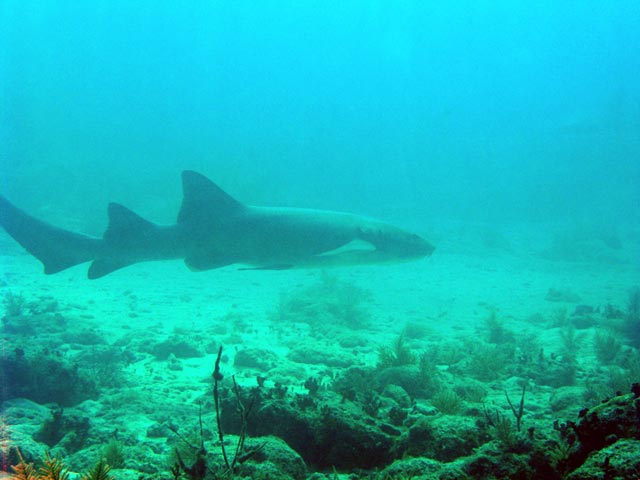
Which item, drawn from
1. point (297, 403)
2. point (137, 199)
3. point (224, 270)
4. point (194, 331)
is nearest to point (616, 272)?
point (224, 270)

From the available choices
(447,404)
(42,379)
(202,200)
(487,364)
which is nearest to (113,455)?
(42,379)

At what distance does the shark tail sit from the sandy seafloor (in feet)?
5.07

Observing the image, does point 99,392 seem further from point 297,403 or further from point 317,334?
point 317,334

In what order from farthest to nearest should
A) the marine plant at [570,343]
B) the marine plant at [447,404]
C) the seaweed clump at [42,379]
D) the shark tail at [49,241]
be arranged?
the marine plant at [570,343]
the shark tail at [49,241]
the seaweed clump at [42,379]
the marine plant at [447,404]

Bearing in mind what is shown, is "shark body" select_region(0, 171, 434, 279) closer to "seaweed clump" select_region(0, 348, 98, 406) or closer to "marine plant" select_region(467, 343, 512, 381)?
"seaweed clump" select_region(0, 348, 98, 406)

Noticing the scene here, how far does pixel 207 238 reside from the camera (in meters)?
5.84

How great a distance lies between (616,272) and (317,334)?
797 inches

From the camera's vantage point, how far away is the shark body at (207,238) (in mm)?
5805

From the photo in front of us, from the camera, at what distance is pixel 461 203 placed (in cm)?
5247

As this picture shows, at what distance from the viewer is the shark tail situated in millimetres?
5875

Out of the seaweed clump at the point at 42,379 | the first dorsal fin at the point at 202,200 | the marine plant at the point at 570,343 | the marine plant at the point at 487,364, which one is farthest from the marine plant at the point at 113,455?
the marine plant at the point at 570,343

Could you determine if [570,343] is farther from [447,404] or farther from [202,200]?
[202,200]

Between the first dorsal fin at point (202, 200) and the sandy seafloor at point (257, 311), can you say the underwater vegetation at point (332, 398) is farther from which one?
the first dorsal fin at point (202, 200)

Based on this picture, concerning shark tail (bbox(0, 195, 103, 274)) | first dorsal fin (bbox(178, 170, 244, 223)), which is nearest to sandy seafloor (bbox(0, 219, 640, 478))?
shark tail (bbox(0, 195, 103, 274))
